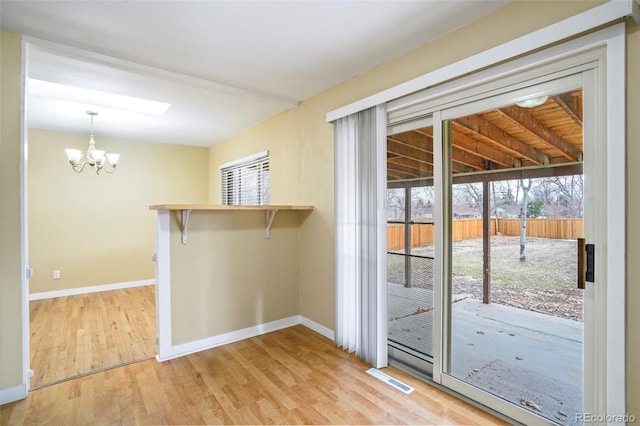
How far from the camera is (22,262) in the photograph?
2273 millimetres

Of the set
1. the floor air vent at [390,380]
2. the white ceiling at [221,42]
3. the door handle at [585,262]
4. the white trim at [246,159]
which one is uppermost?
the white ceiling at [221,42]

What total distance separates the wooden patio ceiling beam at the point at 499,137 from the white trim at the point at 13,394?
3.57 m

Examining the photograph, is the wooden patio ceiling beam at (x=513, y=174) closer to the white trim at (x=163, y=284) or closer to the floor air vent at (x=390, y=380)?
the floor air vent at (x=390, y=380)

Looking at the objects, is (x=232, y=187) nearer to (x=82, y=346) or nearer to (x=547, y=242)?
(x=82, y=346)

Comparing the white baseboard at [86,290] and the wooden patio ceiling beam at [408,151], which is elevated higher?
the wooden patio ceiling beam at [408,151]

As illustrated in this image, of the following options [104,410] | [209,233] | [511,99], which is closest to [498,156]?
[511,99]

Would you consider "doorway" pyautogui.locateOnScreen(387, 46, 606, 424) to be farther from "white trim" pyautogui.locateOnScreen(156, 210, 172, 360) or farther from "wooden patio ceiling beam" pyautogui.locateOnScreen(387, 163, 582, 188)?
"white trim" pyautogui.locateOnScreen(156, 210, 172, 360)

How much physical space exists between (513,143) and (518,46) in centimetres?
55

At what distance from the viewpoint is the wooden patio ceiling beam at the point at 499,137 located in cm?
192

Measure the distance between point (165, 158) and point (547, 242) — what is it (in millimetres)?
5868

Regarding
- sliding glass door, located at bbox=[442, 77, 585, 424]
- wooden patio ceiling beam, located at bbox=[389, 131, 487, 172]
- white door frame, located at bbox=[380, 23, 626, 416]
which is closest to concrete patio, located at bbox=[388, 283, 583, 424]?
sliding glass door, located at bbox=[442, 77, 585, 424]

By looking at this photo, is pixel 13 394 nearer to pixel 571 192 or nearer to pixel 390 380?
pixel 390 380

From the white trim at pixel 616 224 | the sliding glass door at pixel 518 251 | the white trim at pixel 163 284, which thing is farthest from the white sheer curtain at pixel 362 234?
the white trim at pixel 163 284

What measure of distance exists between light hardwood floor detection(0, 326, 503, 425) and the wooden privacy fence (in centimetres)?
106
